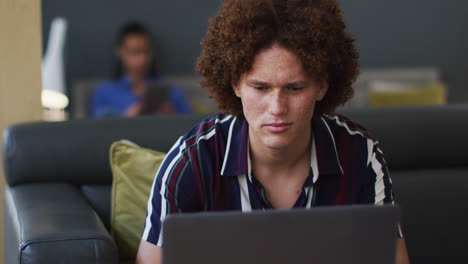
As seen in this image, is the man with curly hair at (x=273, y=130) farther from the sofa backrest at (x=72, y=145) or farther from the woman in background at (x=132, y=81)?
the woman in background at (x=132, y=81)

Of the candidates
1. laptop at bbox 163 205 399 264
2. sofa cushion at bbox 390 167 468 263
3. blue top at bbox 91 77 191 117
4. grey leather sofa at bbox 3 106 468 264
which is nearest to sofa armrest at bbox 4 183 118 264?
grey leather sofa at bbox 3 106 468 264

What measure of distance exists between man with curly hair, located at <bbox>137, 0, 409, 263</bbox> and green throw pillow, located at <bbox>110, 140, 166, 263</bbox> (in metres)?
0.33

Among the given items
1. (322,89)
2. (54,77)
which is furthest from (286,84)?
(54,77)

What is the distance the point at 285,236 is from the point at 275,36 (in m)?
0.57

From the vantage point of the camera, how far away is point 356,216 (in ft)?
3.05

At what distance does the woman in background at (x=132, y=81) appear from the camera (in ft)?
13.7

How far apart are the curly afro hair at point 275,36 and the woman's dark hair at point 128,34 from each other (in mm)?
2843

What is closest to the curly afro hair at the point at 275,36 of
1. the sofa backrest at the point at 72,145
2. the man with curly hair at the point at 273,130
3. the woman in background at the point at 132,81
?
the man with curly hair at the point at 273,130

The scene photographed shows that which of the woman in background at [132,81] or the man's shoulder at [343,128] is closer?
the man's shoulder at [343,128]

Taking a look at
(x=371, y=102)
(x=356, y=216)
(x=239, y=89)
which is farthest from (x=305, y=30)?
(x=371, y=102)

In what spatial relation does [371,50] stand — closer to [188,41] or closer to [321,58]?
[188,41]

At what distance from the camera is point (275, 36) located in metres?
1.36

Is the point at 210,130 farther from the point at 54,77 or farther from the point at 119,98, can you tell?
the point at 119,98

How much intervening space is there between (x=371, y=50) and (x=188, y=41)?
1.41m
